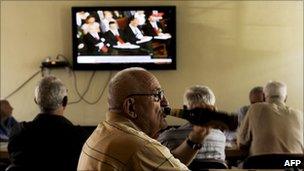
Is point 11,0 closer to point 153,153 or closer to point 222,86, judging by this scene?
point 222,86

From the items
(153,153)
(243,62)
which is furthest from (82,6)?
(153,153)

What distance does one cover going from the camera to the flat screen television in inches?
270

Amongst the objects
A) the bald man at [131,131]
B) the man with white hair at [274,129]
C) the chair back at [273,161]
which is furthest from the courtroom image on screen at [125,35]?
the bald man at [131,131]

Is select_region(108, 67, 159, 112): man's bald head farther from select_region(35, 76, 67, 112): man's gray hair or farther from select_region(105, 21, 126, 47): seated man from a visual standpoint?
select_region(105, 21, 126, 47): seated man

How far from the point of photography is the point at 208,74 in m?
7.13

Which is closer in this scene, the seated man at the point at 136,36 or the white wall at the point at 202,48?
the seated man at the point at 136,36

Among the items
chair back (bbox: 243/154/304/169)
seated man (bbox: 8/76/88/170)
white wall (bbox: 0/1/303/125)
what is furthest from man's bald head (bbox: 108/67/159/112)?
white wall (bbox: 0/1/303/125)

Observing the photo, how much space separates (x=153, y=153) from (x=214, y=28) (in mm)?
5335

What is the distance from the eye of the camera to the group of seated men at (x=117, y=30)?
6.86 metres

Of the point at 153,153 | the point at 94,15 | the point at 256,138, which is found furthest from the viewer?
the point at 94,15

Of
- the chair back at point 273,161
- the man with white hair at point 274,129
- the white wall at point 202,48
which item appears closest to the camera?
the chair back at point 273,161

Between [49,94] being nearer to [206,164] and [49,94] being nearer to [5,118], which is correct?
[206,164]

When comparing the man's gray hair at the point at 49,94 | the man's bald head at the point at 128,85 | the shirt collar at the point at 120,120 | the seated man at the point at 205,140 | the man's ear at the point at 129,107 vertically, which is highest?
the man's bald head at the point at 128,85

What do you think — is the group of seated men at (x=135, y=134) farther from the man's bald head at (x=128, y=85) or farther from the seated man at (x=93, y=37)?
the seated man at (x=93, y=37)
